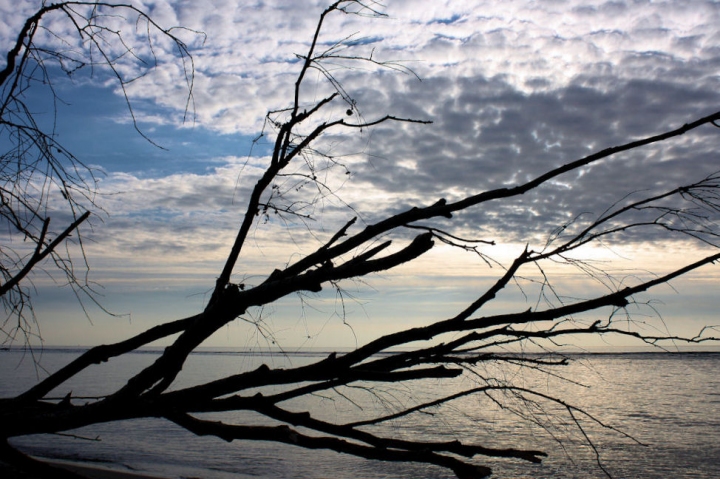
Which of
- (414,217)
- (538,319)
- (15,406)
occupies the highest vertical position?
(414,217)

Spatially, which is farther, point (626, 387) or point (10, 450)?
point (626, 387)

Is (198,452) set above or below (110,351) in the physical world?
below

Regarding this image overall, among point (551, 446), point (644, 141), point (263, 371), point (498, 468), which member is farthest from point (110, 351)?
point (551, 446)

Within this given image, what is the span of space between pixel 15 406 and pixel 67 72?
1678 millimetres

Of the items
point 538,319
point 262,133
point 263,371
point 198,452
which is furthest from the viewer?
point 198,452

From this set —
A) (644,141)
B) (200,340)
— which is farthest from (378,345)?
(644,141)

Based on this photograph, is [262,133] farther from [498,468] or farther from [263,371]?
[498,468]

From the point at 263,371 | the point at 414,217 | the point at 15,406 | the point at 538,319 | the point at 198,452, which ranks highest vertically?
the point at 414,217

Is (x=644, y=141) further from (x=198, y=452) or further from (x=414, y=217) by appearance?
(x=198, y=452)

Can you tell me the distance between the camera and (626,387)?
29047 mm

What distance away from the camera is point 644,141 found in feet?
5.91

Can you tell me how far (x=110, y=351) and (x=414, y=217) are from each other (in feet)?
5.41

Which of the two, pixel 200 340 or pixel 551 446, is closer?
pixel 200 340

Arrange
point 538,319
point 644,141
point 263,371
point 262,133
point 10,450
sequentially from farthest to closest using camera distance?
point 262,133, point 10,450, point 263,371, point 538,319, point 644,141
